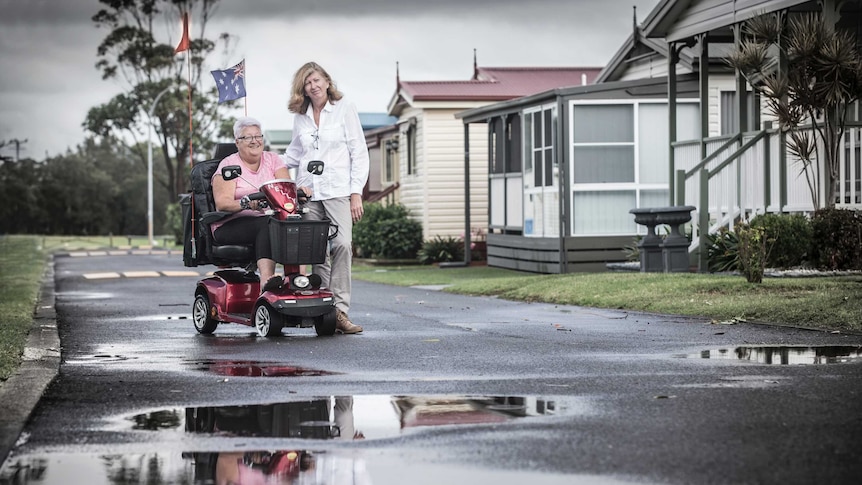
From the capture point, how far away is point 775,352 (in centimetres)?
959

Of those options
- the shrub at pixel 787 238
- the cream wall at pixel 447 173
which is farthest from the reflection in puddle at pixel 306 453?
the cream wall at pixel 447 173

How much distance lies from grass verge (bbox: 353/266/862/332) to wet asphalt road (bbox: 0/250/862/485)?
2.24ft

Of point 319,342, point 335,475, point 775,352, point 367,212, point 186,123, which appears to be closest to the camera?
point 335,475

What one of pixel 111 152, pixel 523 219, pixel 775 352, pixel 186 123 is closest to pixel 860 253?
pixel 775 352

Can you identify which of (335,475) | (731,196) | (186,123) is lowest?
(335,475)

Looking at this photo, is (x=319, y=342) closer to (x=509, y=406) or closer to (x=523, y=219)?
(x=509, y=406)

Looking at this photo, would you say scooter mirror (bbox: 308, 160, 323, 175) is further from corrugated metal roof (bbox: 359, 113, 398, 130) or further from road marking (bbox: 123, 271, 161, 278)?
corrugated metal roof (bbox: 359, 113, 398, 130)

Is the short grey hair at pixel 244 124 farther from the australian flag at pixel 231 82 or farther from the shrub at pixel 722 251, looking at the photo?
the shrub at pixel 722 251

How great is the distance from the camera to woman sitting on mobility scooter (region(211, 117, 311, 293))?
11664 millimetres

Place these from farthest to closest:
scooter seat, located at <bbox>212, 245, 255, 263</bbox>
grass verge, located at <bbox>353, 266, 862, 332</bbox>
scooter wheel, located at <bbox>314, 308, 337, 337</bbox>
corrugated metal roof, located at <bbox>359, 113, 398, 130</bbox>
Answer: corrugated metal roof, located at <bbox>359, 113, 398, 130</bbox> < grass verge, located at <bbox>353, 266, 862, 332</bbox> < scooter seat, located at <bbox>212, 245, 255, 263</bbox> < scooter wheel, located at <bbox>314, 308, 337, 337</bbox>

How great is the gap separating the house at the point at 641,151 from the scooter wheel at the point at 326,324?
9225 mm

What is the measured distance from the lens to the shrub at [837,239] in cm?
1725

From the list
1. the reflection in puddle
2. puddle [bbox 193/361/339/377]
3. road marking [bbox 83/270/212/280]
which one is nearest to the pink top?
puddle [bbox 193/361/339/377]

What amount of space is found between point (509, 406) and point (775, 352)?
3.24 metres
